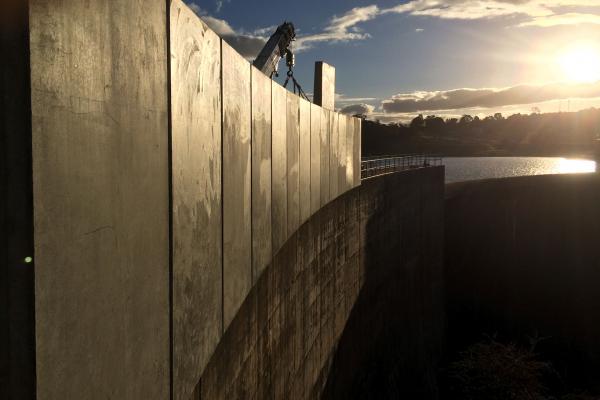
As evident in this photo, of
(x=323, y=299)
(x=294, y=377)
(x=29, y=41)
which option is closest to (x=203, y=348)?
(x=29, y=41)

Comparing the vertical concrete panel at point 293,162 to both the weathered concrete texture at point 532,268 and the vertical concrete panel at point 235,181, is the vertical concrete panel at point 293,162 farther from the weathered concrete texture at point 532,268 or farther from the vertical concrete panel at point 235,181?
the weathered concrete texture at point 532,268

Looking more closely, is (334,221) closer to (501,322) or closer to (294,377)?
(294,377)

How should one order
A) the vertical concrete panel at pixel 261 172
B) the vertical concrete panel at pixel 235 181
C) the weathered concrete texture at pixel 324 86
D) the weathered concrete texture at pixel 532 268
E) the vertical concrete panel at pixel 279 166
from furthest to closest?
the weathered concrete texture at pixel 532 268
the weathered concrete texture at pixel 324 86
the vertical concrete panel at pixel 279 166
the vertical concrete panel at pixel 261 172
the vertical concrete panel at pixel 235 181

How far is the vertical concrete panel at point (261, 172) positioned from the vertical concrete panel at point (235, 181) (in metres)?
0.21

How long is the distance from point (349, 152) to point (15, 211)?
1124cm

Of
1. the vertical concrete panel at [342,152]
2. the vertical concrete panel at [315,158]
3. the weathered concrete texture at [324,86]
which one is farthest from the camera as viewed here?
the weathered concrete texture at [324,86]

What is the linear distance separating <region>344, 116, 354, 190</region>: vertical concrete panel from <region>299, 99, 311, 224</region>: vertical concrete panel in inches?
163

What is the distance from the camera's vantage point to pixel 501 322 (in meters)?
35.1

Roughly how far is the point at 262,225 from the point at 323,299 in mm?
4821

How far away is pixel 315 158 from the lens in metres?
9.23

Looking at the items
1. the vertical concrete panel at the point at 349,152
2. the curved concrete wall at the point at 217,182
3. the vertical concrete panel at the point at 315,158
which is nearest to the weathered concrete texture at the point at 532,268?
the vertical concrete panel at the point at 349,152

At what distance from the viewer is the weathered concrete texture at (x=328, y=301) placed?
6.07 meters

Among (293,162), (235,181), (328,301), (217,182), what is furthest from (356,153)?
(217,182)

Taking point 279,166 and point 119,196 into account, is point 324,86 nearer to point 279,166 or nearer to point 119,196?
point 279,166
